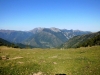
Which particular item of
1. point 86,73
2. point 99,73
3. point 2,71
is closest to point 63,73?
point 86,73

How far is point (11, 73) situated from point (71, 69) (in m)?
12.6

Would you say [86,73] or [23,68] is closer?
[86,73]

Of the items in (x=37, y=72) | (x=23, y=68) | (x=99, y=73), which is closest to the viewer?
(x=99, y=73)

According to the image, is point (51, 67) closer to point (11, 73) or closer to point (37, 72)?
point (37, 72)

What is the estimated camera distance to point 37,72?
25.5 metres

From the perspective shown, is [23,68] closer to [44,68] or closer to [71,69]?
[44,68]

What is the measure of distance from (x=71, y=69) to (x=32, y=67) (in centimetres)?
885

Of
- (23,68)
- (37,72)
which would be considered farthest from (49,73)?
(23,68)

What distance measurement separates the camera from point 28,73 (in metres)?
24.5

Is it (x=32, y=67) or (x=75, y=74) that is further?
(x=32, y=67)

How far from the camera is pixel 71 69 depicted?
26.8m

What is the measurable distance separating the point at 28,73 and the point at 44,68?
4399 millimetres

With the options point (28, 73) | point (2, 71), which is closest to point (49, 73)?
point (28, 73)

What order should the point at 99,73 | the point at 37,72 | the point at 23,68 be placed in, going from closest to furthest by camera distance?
the point at 99,73 < the point at 37,72 < the point at 23,68
